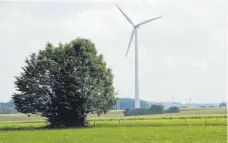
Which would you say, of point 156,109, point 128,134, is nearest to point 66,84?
point 128,134

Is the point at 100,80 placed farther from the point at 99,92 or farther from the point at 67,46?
the point at 67,46

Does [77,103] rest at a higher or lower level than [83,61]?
lower

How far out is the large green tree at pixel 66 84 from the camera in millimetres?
59250

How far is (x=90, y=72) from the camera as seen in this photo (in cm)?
6212

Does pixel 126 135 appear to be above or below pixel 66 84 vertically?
below

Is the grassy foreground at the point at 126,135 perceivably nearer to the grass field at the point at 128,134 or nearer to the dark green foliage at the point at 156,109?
the grass field at the point at 128,134

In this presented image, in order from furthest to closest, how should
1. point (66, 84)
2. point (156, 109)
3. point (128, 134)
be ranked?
point (156, 109)
point (66, 84)
point (128, 134)

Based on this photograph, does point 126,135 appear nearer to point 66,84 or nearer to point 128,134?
point 128,134

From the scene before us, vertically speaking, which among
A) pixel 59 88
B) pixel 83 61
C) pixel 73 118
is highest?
pixel 83 61

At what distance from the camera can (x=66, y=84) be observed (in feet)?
196

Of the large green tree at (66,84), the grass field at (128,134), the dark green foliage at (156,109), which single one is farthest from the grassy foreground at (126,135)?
the dark green foliage at (156,109)

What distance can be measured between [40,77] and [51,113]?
226 inches

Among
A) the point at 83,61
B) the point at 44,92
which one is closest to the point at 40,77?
the point at 44,92

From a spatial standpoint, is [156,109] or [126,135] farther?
[156,109]
